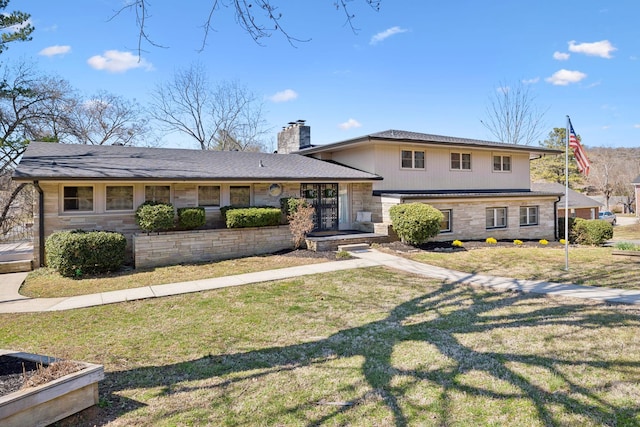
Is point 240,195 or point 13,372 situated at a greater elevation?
point 240,195

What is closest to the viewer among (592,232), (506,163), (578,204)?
(592,232)

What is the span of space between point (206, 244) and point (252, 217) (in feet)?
5.80

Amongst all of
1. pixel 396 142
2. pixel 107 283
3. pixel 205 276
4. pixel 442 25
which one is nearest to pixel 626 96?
pixel 396 142

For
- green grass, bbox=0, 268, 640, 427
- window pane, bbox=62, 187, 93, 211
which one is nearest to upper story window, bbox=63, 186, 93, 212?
window pane, bbox=62, 187, 93, 211

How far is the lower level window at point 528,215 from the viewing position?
1734cm

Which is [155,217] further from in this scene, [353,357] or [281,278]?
[353,357]

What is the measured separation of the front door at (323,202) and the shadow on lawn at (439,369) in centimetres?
938

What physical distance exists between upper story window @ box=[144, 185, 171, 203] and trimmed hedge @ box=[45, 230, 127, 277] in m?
2.22

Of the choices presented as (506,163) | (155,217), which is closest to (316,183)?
(155,217)

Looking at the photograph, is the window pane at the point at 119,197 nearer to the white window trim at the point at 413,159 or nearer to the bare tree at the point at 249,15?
the bare tree at the point at 249,15

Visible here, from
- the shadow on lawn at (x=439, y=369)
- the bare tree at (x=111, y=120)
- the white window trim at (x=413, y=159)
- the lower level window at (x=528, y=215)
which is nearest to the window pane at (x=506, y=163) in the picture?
the lower level window at (x=528, y=215)

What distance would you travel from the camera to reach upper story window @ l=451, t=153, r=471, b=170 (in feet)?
57.7

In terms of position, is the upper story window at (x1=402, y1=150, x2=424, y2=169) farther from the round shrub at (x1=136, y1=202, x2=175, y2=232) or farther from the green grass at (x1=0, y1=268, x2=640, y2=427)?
the round shrub at (x1=136, y1=202, x2=175, y2=232)

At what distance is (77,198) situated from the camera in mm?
11203
